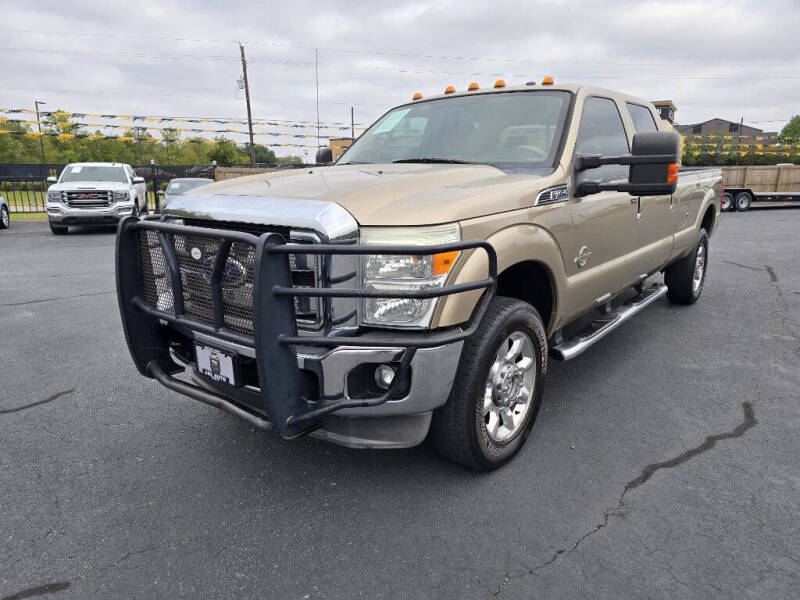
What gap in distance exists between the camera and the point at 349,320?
8.09 ft

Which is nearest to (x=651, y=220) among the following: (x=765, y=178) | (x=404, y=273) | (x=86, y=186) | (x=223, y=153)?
(x=404, y=273)

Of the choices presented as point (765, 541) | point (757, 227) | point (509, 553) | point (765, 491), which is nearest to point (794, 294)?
point (765, 491)

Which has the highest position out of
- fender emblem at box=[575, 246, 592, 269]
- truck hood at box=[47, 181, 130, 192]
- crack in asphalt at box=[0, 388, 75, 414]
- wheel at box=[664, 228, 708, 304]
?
truck hood at box=[47, 181, 130, 192]

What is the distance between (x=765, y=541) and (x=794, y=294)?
18.5 ft

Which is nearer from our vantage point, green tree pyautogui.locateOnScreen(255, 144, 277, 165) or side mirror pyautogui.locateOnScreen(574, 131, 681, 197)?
side mirror pyautogui.locateOnScreen(574, 131, 681, 197)

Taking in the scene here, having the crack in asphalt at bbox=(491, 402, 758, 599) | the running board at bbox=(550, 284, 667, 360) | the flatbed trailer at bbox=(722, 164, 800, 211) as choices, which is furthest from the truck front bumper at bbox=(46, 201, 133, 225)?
the flatbed trailer at bbox=(722, 164, 800, 211)

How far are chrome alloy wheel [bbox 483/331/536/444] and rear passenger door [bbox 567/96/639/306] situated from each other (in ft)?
2.13

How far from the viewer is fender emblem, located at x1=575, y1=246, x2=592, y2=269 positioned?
11.5ft

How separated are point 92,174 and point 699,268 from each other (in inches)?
558

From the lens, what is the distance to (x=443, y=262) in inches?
95.3

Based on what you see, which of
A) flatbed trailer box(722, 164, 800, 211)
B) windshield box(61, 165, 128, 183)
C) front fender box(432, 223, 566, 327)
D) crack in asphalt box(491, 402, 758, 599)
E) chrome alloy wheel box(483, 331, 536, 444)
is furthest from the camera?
flatbed trailer box(722, 164, 800, 211)

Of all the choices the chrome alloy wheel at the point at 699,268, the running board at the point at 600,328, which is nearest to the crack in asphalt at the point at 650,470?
the running board at the point at 600,328

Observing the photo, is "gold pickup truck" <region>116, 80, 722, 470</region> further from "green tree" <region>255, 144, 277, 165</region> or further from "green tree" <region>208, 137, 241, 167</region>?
"green tree" <region>255, 144, 277, 165</region>

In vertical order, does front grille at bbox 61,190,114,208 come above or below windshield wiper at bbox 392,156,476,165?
below
